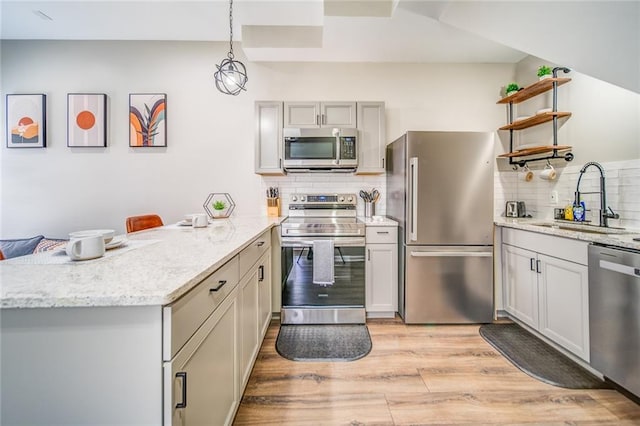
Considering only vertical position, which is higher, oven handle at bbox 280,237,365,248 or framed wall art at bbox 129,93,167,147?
framed wall art at bbox 129,93,167,147

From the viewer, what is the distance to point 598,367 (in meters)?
1.63

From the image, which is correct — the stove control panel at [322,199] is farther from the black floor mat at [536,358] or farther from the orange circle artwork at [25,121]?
the orange circle artwork at [25,121]

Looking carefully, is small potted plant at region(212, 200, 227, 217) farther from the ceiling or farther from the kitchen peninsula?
the kitchen peninsula

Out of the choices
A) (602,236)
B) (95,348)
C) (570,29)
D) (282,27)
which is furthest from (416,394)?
(282,27)

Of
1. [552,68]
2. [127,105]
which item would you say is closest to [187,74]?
[127,105]

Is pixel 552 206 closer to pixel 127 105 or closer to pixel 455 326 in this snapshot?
pixel 455 326

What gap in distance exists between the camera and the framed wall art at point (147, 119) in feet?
9.65

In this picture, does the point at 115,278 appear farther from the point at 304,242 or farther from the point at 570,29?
the point at 570,29

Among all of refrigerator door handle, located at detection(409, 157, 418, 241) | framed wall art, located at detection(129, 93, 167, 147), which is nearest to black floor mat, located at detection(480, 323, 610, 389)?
refrigerator door handle, located at detection(409, 157, 418, 241)

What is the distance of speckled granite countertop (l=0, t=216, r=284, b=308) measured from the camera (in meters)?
0.67

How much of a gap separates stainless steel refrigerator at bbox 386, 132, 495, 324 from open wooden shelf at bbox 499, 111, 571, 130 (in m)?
0.58

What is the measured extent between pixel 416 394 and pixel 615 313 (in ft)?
4.17

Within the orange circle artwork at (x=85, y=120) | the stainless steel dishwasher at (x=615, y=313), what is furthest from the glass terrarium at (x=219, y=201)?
the stainless steel dishwasher at (x=615, y=313)

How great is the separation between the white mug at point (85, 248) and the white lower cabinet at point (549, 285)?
276 centimetres
